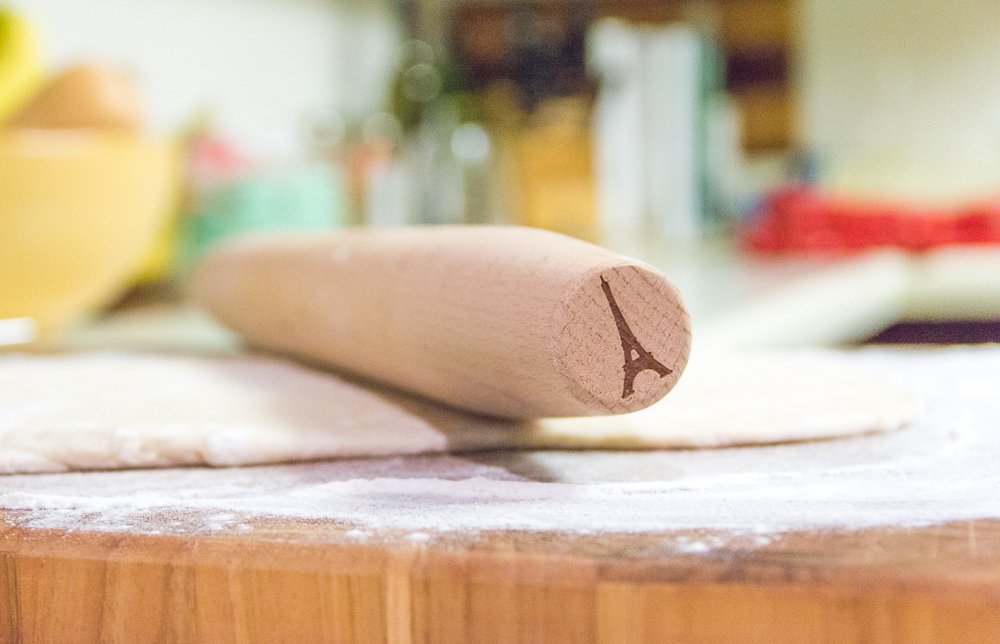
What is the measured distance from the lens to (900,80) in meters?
3.49

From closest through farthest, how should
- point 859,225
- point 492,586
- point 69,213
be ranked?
point 492,586
point 69,213
point 859,225

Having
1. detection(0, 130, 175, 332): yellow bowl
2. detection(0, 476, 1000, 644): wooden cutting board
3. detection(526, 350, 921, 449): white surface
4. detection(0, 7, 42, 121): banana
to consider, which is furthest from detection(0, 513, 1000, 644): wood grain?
detection(0, 7, 42, 121): banana

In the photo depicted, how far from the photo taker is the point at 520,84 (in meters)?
3.49

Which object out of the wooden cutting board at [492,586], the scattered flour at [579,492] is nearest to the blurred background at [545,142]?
the scattered flour at [579,492]

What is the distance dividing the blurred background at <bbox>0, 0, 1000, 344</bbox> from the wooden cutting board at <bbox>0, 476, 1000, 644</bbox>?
0.79m

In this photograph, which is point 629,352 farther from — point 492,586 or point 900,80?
point 900,80

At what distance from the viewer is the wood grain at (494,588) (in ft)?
0.75

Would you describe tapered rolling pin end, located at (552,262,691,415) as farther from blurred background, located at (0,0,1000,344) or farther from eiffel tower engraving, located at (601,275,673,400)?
blurred background, located at (0,0,1000,344)

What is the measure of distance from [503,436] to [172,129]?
7.11ft

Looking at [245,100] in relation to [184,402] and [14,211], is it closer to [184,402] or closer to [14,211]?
[14,211]

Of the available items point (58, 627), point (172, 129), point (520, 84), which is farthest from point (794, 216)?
point (58, 627)

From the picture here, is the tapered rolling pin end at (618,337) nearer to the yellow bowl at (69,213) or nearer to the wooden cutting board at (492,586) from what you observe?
the wooden cutting board at (492,586)

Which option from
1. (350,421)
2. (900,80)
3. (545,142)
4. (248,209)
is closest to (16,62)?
(248,209)

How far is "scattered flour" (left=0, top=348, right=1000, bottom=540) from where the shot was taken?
0.28 m
